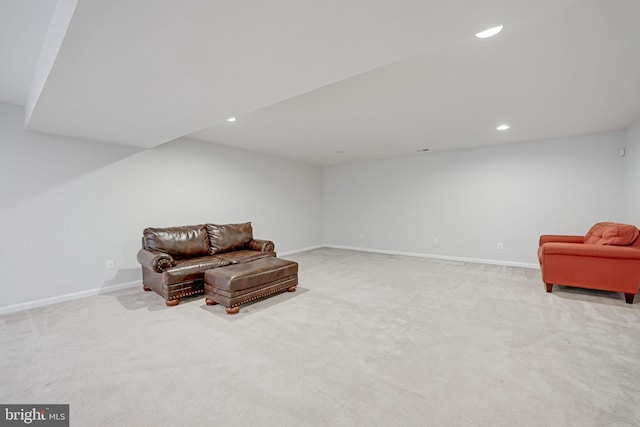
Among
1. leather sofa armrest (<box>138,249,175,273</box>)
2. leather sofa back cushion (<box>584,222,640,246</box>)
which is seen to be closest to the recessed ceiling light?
leather sofa back cushion (<box>584,222,640,246</box>)

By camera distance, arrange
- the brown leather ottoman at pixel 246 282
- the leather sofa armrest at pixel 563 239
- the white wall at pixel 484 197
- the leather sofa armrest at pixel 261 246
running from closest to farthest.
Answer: the brown leather ottoman at pixel 246 282 < the leather sofa armrest at pixel 563 239 < the leather sofa armrest at pixel 261 246 < the white wall at pixel 484 197

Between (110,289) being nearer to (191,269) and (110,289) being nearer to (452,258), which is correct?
(191,269)

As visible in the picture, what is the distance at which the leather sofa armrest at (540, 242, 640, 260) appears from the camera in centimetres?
295

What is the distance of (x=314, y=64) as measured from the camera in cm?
169

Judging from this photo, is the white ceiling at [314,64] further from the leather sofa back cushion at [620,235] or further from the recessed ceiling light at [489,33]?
the leather sofa back cushion at [620,235]

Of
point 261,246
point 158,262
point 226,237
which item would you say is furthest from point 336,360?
point 226,237

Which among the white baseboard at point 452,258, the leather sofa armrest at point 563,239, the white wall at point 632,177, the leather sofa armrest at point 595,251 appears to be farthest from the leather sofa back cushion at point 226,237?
the white wall at point 632,177

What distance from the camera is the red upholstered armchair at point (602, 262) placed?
298cm

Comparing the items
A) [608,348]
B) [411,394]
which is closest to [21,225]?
[411,394]

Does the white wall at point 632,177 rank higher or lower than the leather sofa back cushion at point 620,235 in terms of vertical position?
higher

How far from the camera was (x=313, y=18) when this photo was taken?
4.11 ft

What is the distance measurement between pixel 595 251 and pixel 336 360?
133 inches

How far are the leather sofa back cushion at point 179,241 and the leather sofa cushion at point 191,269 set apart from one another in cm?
39

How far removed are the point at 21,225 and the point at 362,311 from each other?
397cm
